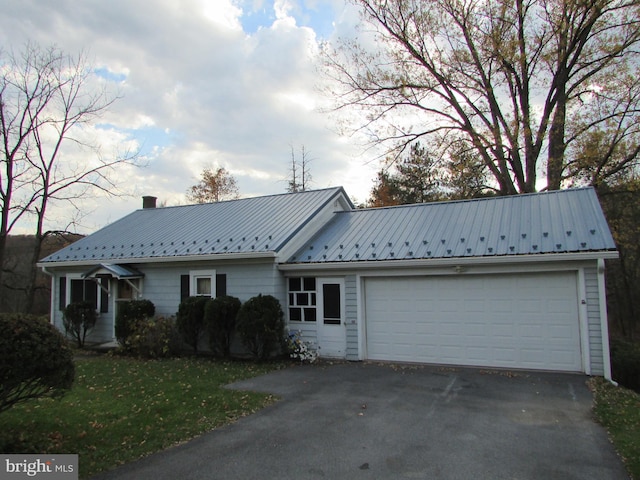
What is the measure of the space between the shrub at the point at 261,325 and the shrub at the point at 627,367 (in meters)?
7.52

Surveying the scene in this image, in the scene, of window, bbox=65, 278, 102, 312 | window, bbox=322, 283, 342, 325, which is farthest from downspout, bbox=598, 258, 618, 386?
window, bbox=65, 278, 102, 312

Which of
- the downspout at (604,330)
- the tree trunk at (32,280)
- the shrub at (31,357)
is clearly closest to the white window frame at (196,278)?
the shrub at (31,357)

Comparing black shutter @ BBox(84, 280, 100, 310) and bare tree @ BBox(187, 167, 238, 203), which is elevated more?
bare tree @ BBox(187, 167, 238, 203)

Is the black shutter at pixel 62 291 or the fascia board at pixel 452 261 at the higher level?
the fascia board at pixel 452 261

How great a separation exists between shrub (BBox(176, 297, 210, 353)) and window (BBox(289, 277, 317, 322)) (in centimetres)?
225

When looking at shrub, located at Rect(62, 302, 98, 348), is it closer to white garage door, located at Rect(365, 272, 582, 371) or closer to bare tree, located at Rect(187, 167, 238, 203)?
white garage door, located at Rect(365, 272, 582, 371)

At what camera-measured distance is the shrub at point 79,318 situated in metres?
13.3

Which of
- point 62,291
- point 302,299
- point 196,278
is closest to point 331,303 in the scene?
point 302,299

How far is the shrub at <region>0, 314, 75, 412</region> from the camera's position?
443cm

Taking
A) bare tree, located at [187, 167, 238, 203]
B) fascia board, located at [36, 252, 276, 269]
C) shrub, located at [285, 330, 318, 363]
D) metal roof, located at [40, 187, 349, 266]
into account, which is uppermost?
bare tree, located at [187, 167, 238, 203]

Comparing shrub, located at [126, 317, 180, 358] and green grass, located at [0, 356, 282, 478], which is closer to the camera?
green grass, located at [0, 356, 282, 478]

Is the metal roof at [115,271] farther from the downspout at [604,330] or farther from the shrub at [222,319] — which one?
the downspout at [604,330]

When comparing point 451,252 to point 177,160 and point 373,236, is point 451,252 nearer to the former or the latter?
point 373,236

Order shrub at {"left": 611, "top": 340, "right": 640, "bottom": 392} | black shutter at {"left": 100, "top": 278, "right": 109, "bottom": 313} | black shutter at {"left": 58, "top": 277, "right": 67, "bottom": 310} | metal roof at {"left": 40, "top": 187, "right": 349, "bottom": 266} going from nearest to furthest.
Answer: shrub at {"left": 611, "top": 340, "right": 640, "bottom": 392} → metal roof at {"left": 40, "top": 187, "right": 349, "bottom": 266} → black shutter at {"left": 100, "top": 278, "right": 109, "bottom": 313} → black shutter at {"left": 58, "top": 277, "right": 67, "bottom": 310}
